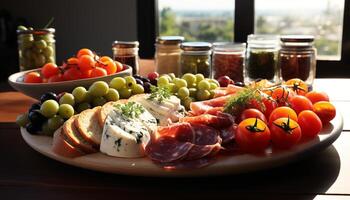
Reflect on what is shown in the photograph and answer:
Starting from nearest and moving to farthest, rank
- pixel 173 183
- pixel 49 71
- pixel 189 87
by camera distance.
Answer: pixel 173 183
pixel 189 87
pixel 49 71

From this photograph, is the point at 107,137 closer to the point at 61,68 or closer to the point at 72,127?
the point at 72,127

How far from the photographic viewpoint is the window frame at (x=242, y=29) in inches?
130

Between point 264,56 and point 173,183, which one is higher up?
point 264,56

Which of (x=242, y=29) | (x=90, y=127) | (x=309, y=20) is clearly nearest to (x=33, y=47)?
(x=90, y=127)

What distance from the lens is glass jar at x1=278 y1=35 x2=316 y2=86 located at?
1.78m

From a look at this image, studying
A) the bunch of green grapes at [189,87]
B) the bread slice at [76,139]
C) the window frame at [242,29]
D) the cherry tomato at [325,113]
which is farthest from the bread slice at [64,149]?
the window frame at [242,29]

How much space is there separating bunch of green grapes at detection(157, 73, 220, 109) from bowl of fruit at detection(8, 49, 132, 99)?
0.79ft

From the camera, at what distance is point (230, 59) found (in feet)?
6.10

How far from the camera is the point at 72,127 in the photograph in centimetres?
111

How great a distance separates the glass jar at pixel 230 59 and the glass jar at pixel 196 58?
0.03 metres

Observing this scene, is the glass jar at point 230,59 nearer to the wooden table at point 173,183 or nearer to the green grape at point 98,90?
the green grape at point 98,90

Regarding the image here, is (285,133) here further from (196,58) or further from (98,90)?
(196,58)

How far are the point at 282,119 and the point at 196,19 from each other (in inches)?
107

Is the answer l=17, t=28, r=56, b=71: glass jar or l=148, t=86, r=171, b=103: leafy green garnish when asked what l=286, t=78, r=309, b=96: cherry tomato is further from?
l=17, t=28, r=56, b=71: glass jar
